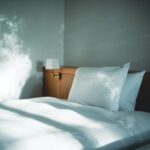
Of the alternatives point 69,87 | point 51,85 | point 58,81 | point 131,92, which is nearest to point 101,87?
point 131,92

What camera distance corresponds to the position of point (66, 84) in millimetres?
3234

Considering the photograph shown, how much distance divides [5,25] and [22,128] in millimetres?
1975

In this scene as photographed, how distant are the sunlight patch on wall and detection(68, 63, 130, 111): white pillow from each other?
1.11 metres

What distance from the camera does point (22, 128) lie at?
158 cm

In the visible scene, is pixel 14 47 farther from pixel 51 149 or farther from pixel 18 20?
pixel 51 149

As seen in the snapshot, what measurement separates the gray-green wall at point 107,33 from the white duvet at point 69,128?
2.91 ft

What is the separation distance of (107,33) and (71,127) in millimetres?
1695

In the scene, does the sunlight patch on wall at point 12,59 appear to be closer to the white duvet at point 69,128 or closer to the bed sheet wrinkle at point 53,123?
the white duvet at point 69,128

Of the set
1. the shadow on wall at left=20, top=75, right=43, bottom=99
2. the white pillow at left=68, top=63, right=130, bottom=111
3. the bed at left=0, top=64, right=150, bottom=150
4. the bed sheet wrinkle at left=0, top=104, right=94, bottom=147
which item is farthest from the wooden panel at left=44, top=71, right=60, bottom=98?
the bed sheet wrinkle at left=0, top=104, right=94, bottom=147

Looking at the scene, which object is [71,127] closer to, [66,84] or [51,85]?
[66,84]

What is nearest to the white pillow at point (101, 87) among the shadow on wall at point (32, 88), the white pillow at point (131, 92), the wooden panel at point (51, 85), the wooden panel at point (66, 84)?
the white pillow at point (131, 92)

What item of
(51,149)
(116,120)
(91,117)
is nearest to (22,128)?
(51,149)

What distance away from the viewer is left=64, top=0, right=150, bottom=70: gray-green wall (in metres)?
2.63

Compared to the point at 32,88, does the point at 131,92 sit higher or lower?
higher
